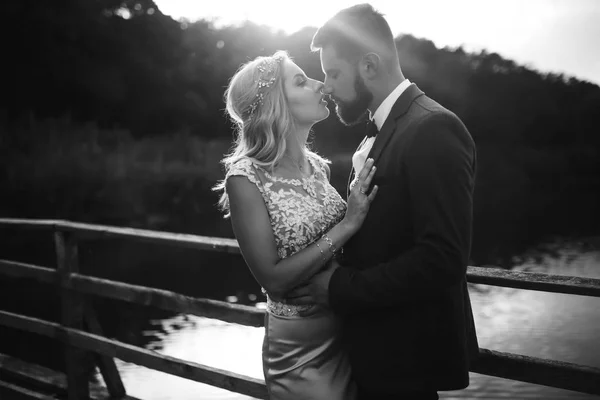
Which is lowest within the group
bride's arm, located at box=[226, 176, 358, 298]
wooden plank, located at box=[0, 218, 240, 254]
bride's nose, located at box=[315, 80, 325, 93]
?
wooden plank, located at box=[0, 218, 240, 254]

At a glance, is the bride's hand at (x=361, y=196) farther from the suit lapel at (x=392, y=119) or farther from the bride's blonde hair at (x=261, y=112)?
the bride's blonde hair at (x=261, y=112)

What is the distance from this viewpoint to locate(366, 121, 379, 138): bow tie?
185cm

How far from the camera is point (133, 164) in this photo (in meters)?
33.5

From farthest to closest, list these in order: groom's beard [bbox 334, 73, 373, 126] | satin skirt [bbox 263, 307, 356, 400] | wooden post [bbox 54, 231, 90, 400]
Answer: wooden post [bbox 54, 231, 90, 400]
satin skirt [bbox 263, 307, 356, 400]
groom's beard [bbox 334, 73, 373, 126]

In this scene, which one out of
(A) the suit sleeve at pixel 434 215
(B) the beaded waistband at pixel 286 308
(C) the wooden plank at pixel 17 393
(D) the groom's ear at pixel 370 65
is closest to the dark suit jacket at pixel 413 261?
(A) the suit sleeve at pixel 434 215

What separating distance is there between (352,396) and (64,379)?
262 centimetres

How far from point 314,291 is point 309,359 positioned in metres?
0.28

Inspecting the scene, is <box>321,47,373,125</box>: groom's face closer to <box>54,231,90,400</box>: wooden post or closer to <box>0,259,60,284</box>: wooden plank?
<box>54,231,90,400</box>: wooden post

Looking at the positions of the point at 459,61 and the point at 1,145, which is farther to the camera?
the point at 459,61

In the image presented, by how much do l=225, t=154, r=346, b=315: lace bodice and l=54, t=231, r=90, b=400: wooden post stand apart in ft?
5.85

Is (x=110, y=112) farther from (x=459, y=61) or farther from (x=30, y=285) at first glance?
(x=459, y=61)

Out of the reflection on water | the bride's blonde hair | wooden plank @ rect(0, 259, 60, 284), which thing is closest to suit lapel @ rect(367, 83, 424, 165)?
the bride's blonde hair

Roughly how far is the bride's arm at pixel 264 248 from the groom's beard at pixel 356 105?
0.34 meters

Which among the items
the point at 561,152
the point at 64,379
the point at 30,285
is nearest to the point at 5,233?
the point at 30,285
